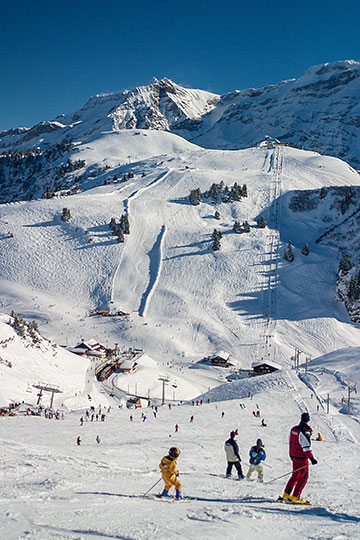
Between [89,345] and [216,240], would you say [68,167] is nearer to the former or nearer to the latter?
[216,240]

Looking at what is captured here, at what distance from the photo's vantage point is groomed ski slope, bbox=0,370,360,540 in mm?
6699

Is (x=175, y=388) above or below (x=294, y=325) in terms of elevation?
below

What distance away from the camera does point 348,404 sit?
31.5 m

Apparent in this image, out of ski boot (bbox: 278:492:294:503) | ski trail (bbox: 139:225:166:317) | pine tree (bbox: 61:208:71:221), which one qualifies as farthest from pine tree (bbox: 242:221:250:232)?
ski boot (bbox: 278:492:294:503)

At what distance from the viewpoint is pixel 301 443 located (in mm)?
9164

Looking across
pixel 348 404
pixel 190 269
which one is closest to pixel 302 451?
pixel 348 404

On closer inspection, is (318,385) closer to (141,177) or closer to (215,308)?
(215,308)

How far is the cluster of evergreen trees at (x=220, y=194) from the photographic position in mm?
98750

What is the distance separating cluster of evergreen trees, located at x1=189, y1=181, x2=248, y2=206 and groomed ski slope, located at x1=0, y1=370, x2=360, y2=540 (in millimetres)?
77616

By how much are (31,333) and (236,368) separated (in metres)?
26.2

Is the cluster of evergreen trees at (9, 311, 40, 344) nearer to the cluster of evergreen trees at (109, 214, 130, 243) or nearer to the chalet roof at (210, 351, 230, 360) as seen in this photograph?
the chalet roof at (210, 351, 230, 360)

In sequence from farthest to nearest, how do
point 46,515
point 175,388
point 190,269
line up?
1. point 190,269
2. point 175,388
3. point 46,515

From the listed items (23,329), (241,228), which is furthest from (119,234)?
(23,329)

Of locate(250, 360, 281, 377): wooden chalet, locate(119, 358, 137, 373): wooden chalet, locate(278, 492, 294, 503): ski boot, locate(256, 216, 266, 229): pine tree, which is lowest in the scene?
locate(278, 492, 294, 503): ski boot
